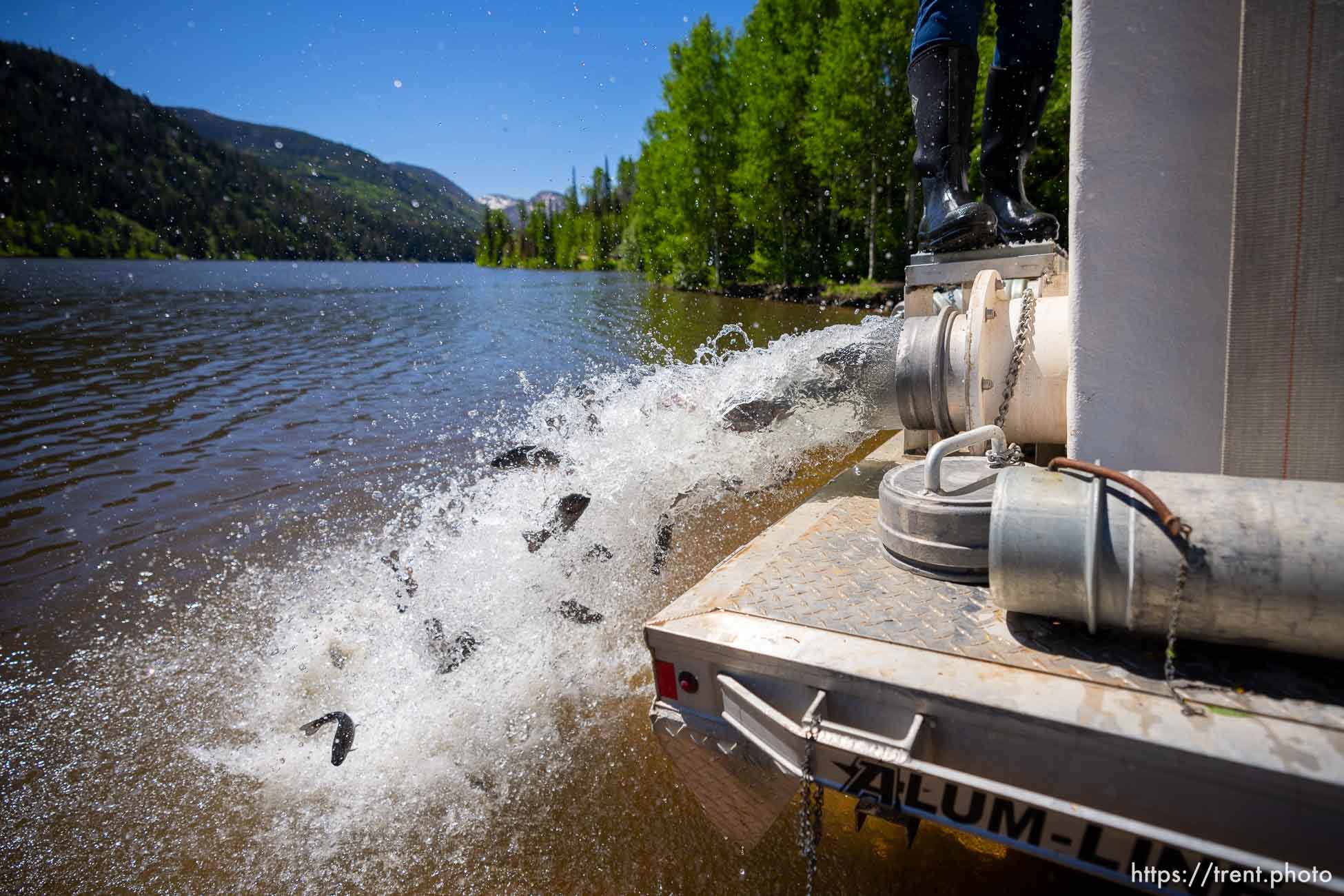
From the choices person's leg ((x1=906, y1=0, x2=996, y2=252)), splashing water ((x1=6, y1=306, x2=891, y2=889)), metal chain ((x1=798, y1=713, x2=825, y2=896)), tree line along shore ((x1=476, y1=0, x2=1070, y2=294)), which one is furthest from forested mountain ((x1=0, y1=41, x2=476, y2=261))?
metal chain ((x1=798, y1=713, x2=825, y2=896))

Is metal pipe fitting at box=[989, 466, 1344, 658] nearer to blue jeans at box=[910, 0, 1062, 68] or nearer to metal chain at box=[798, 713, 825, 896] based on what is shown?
metal chain at box=[798, 713, 825, 896]

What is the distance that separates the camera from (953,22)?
364 cm

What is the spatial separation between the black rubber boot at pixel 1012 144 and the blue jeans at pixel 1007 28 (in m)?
0.07

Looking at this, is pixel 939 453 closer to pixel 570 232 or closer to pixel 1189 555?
pixel 1189 555

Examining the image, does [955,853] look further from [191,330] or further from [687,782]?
[191,330]

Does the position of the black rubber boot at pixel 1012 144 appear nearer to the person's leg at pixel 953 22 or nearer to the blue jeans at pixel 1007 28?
the blue jeans at pixel 1007 28

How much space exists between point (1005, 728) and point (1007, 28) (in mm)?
3972

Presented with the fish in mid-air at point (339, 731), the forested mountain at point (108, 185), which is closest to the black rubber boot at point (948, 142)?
the fish in mid-air at point (339, 731)

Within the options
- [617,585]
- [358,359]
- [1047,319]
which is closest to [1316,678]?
[1047,319]

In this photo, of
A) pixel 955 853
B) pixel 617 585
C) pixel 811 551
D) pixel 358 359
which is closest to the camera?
pixel 955 853

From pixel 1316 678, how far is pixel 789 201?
36.7 m

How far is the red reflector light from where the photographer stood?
2.29 meters

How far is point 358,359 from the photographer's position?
16844 millimetres

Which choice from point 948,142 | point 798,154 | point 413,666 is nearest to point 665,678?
point 413,666
